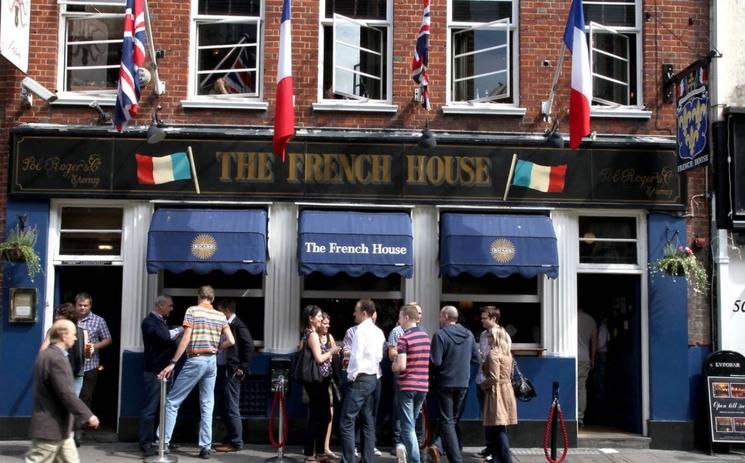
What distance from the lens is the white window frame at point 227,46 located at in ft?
36.7

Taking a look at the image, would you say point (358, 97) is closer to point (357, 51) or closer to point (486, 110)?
point (357, 51)

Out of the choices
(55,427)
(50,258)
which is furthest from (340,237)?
(55,427)

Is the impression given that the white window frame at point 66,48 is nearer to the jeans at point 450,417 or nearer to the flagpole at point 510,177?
the flagpole at point 510,177

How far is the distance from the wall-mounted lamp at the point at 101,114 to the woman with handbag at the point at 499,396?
5637 mm

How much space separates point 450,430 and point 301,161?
157 inches

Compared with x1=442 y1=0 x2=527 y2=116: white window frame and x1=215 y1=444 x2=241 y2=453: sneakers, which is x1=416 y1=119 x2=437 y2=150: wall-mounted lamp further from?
x1=215 y1=444 x2=241 y2=453: sneakers

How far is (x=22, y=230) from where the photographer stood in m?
10.8

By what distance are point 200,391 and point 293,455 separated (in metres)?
1.40

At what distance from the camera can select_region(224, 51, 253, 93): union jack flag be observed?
11461 millimetres

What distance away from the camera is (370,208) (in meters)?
11.1

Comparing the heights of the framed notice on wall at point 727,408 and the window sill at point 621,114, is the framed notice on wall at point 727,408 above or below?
below

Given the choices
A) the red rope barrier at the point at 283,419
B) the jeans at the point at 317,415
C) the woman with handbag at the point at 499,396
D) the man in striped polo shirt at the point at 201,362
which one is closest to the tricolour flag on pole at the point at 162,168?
the man in striped polo shirt at the point at 201,362

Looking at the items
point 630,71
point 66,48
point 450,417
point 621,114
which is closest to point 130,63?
point 66,48

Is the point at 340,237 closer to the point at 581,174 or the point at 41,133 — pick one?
the point at 581,174
